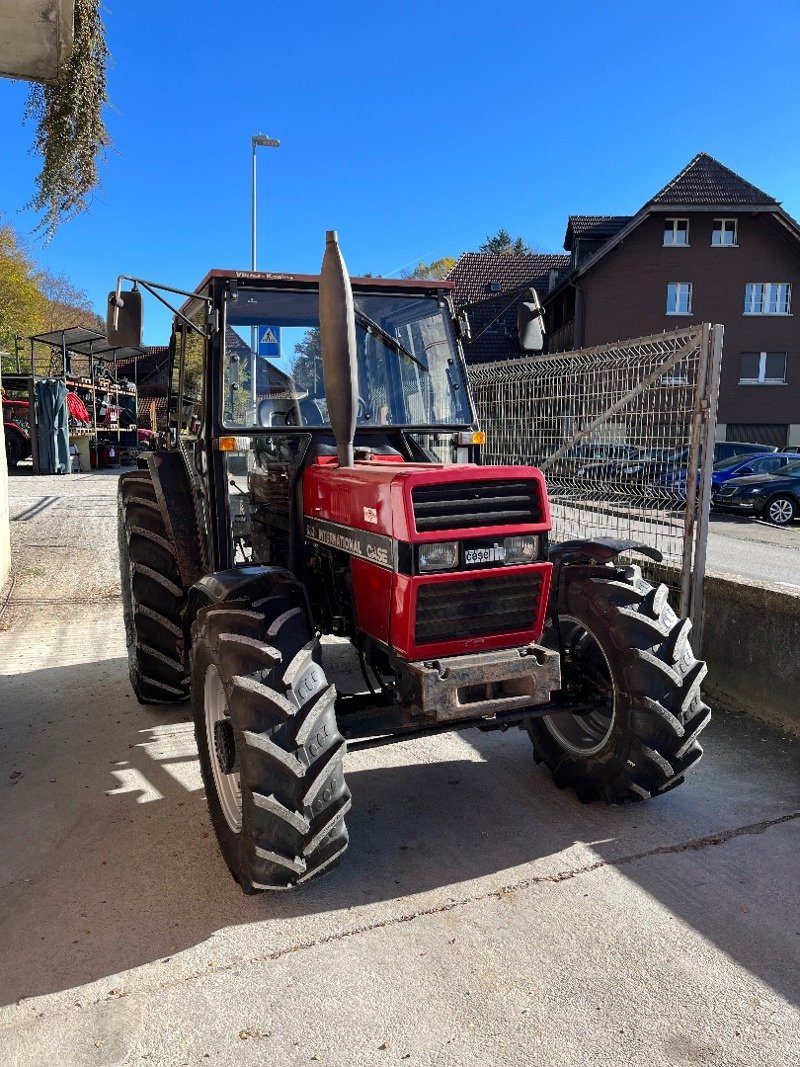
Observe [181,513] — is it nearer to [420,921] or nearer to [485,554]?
[485,554]

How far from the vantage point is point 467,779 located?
13.1ft

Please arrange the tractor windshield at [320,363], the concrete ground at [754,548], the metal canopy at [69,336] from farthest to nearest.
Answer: the metal canopy at [69,336], the concrete ground at [754,548], the tractor windshield at [320,363]

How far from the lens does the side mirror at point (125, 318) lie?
3.76m

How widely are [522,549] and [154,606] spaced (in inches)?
95.9

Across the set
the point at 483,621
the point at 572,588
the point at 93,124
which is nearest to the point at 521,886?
the point at 483,621

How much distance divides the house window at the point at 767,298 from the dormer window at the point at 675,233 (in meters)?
2.94

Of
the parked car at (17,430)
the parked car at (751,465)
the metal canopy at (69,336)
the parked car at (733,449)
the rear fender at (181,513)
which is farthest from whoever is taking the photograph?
the metal canopy at (69,336)

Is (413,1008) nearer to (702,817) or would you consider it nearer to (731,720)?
(702,817)

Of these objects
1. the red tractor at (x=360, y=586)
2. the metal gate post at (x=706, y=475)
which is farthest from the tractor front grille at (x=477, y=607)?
the metal gate post at (x=706, y=475)

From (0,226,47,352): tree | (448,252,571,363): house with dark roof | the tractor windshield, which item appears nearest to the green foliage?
(0,226,47,352): tree

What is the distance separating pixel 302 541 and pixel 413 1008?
2.02 metres

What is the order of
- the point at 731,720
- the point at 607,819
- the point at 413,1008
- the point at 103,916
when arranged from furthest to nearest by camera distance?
1. the point at 731,720
2. the point at 607,819
3. the point at 103,916
4. the point at 413,1008

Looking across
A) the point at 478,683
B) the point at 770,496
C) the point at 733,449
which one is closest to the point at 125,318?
the point at 478,683

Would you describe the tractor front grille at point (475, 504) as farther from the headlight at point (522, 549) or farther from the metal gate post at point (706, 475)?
the metal gate post at point (706, 475)
